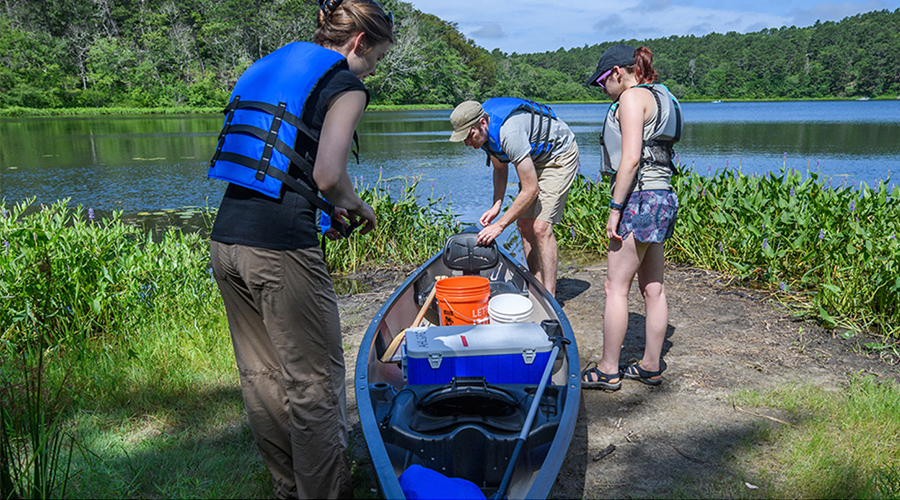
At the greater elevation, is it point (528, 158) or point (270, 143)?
point (270, 143)

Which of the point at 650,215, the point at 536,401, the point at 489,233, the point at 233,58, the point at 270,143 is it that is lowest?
the point at 536,401

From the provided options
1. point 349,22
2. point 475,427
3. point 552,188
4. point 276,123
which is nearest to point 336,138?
point 276,123

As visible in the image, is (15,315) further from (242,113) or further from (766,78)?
(766,78)

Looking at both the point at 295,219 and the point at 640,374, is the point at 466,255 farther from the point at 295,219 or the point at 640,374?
the point at 295,219

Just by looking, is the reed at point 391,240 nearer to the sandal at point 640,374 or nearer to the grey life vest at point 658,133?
the sandal at point 640,374

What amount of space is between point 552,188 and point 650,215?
1621 millimetres

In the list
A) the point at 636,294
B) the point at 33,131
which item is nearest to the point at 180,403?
the point at 636,294

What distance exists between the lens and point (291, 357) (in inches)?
75.4

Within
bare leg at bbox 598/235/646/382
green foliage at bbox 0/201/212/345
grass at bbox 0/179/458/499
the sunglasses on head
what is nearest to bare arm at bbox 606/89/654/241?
the sunglasses on head

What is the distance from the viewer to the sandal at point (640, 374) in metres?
3.44

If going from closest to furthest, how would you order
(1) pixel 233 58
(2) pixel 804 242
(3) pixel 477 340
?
(3) pixel 477 340 < (2) pixel 804 242 < (1) pixel 233 58

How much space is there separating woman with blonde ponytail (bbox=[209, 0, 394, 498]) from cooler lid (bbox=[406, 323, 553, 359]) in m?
0.78

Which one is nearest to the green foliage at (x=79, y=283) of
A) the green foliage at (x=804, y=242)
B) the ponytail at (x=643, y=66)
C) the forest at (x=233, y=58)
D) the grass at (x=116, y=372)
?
the grass at (x=116, y=372)

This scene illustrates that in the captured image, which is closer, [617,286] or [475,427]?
[475,427]
